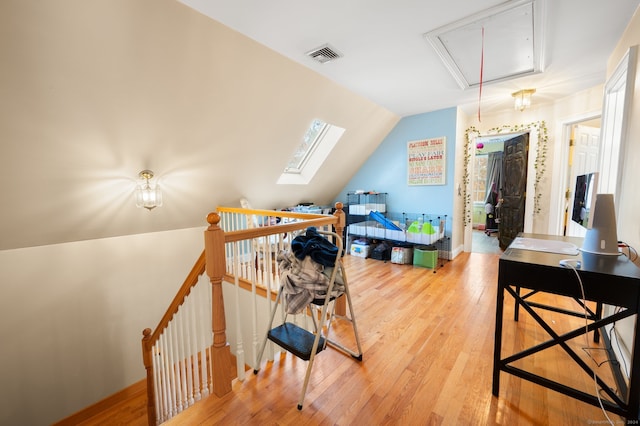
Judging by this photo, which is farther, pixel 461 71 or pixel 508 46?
pixel 461 71

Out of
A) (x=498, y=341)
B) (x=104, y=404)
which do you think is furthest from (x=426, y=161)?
(x=104, y=404)

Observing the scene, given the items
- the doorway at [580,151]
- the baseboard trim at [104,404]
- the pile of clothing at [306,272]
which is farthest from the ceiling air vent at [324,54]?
the baseboard trim at [104,404]

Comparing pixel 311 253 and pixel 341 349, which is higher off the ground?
pixel 311 253

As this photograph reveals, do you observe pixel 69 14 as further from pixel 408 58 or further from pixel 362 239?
pixel 362 239

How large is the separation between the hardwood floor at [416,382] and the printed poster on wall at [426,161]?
2.29 m

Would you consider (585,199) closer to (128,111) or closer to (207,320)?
(207,320)

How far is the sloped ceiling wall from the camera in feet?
5.61

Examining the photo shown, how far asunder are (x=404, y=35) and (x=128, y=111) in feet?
7.88

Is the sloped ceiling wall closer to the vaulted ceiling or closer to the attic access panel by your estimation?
the vaulted ceiling

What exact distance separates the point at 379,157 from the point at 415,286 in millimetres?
A: 2675

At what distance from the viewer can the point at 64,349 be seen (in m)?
2.82

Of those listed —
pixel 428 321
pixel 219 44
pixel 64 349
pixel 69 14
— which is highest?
pixel 219 44

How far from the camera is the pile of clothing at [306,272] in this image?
151 centimetres

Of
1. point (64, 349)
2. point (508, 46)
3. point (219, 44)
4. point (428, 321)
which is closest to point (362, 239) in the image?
point (428, 321)
